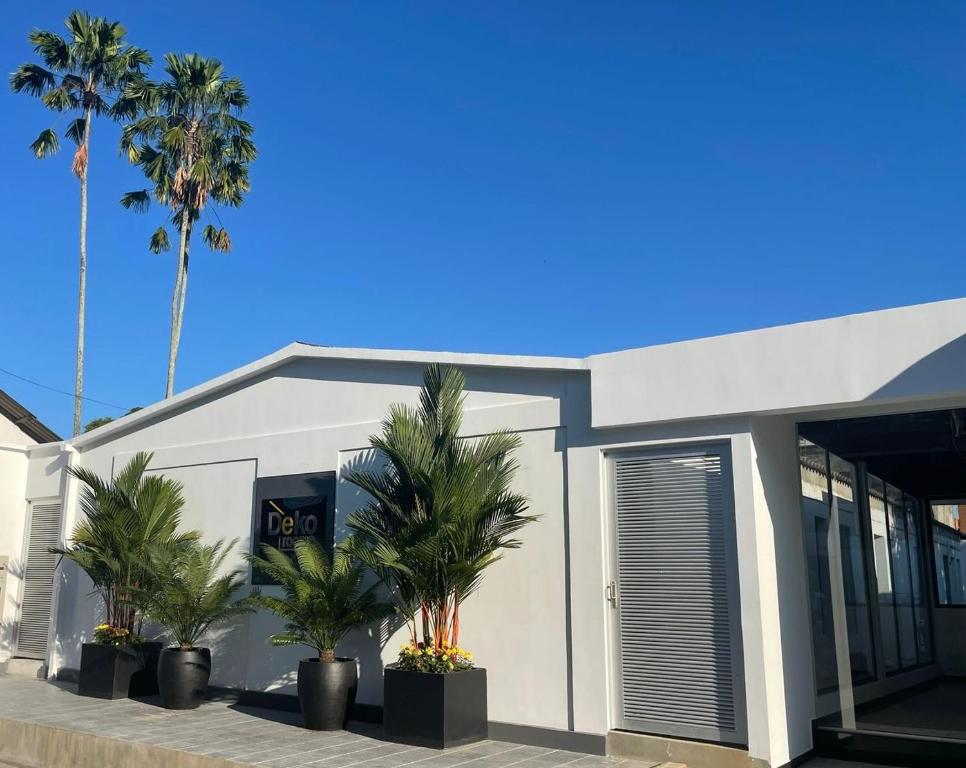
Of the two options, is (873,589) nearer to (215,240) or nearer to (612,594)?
(612,594)

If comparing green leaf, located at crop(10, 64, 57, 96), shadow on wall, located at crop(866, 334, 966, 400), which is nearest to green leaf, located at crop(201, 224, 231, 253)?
green leaf, located at crop(10, 64, 57, 96)

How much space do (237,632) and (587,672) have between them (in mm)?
5057

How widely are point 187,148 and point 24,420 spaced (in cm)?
913

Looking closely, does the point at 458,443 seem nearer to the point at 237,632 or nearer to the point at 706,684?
the point at 706,684

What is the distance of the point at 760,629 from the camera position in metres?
6.91

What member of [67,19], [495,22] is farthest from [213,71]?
[495,22]

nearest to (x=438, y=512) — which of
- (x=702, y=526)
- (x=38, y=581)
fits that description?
(x=702, y=526)

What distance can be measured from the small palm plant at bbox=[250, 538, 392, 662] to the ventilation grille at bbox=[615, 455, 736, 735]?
2.68m

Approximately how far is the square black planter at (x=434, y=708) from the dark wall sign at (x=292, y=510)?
2.41m

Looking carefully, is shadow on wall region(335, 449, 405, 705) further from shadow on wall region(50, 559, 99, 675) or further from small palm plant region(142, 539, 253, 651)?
shadow on wall region(50, 559, 99, 675)

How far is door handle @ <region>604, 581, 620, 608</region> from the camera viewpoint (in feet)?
25.7

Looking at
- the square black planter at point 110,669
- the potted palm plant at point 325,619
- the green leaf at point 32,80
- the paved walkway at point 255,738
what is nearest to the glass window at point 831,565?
the paved walkway at point 255,738

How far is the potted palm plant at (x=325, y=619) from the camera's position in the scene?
866cm

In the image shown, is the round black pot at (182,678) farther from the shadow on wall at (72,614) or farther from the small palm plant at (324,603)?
the shadow on wall at (72,614)
